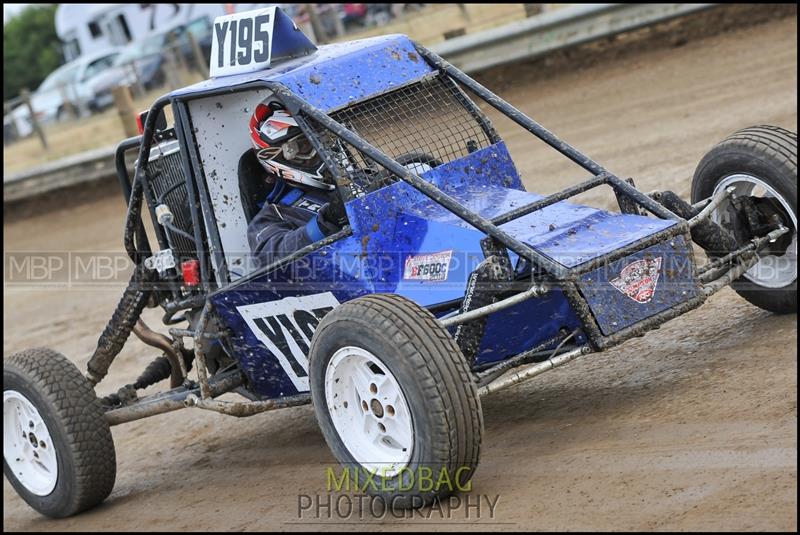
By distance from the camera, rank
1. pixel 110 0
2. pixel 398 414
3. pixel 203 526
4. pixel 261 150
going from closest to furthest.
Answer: pixel 398 414, pixel 203 526, pixel 261 150, pixel 110 0

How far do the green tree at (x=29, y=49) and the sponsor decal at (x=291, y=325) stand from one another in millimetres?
29410

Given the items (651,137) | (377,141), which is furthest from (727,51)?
(377,141)

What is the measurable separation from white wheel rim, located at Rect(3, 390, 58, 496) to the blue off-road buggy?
0.04 feet

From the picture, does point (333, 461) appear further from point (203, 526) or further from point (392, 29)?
point (392, 29)

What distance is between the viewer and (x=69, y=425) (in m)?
5.12

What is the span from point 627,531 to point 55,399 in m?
2.78

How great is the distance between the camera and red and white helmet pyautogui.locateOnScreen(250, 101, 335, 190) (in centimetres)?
491

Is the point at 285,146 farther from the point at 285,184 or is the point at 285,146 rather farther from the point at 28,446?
the point at 28,446

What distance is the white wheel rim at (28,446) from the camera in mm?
5309

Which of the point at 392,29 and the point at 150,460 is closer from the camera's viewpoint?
the point at 150,460

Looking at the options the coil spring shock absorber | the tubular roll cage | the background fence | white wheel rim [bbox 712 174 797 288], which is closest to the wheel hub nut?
the tubular roll cage

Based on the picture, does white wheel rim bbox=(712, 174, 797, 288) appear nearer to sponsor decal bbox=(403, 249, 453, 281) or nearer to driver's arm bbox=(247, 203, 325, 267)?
sponsor decal bbox=(403, 249, 453, 281)

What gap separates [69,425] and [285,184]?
143 centimetres

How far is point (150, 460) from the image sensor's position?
6109mm
